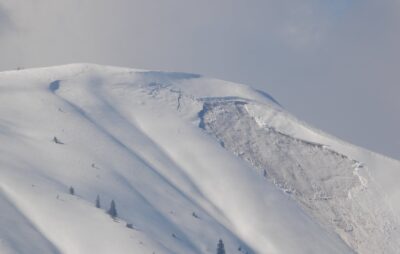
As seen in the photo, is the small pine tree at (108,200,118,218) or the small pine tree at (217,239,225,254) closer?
the small pine tree at (108,200,118,218)

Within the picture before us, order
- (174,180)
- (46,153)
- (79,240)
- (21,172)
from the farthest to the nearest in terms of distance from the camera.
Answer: (174,180) < (46,153) < (21,172) < (79,240)

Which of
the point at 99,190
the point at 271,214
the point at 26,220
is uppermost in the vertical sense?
the point at 271,214

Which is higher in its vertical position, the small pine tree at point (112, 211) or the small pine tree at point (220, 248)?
the small pine tree at point (220, 248)

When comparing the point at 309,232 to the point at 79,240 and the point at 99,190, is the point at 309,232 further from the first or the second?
the point at 79,240

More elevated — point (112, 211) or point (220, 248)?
point (220, 248)

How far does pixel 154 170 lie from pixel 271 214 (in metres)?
23.5

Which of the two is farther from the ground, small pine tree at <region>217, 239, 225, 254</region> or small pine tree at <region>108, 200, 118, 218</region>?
small pine tree at <region>217, 239, 225, 254</region>

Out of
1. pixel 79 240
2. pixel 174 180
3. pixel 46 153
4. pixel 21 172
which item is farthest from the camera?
pixel 174 180

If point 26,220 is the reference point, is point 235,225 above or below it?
above

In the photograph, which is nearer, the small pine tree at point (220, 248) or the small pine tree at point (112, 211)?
the small pine tree at point (112, 211)

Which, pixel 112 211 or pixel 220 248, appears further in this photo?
pixel 220 248

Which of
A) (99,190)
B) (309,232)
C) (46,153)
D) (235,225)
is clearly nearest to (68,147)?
(46,153)

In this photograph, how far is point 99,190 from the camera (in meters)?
169

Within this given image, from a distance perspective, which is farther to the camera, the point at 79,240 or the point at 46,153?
the point at 46,153
